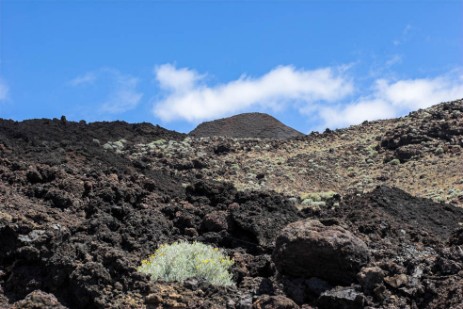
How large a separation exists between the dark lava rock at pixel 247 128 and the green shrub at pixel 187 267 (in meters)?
37.2

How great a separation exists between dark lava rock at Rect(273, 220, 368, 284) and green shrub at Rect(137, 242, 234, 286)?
814 millimetres

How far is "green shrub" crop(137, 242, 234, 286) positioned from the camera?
7531mm

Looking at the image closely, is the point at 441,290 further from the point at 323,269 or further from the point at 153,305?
the point at 153,305

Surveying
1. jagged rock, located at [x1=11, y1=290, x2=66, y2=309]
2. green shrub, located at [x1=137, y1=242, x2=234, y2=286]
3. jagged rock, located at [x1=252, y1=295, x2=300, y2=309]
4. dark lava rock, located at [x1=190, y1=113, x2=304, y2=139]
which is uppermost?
dark lava rock, located at [x1=190, y1=113, x2=304, y2=139]

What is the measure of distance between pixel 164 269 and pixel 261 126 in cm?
4099

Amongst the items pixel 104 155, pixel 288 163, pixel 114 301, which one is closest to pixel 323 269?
pixel 114 301

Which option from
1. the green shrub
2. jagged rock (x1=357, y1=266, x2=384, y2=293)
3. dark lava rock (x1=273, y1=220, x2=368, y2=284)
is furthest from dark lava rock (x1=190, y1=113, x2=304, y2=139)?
jagged rock (x1=357, y1=266, x2=384, y2=293)

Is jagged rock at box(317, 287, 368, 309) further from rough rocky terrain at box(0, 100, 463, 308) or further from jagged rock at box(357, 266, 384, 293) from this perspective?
jagged rock at box(357, 266, 384, 293)

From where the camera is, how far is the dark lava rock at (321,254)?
7102 mm

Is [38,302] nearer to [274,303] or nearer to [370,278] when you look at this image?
[274,303]

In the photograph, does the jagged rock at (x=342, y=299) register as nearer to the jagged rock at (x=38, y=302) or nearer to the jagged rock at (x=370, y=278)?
the jagged rock at (x=370, y=278)

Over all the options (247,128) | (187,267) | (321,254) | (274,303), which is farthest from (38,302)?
(247,128)

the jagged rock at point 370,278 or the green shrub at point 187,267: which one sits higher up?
the green shrub at point 187,267

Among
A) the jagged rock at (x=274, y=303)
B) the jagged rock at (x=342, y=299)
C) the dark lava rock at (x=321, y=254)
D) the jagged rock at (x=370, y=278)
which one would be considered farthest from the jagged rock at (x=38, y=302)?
the jagged rock at (x=370, y=278)
